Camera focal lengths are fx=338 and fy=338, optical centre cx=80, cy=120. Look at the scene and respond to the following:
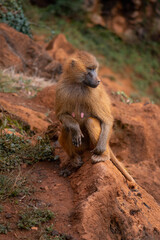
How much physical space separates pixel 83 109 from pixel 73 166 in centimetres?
78

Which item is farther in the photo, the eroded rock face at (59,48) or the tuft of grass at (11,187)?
the eroded rock face at (59,48)

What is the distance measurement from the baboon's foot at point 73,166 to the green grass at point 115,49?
1070 cm

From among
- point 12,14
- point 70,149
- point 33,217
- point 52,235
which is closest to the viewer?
point 52,235

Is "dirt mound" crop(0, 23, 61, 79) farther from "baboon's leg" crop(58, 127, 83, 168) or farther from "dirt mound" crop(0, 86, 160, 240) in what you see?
"baboon's leg" crop(58, 127, 83, 168)

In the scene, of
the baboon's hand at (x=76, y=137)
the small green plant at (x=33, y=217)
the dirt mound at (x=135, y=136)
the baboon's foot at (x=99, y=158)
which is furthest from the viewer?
the dirt mound at (x=135, y=136)

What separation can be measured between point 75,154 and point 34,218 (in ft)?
4.26

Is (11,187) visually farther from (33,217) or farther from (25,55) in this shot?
(25,55)

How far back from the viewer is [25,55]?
1015cm

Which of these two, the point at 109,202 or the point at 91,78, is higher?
the point at 91,78

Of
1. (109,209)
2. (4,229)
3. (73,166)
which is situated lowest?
(73,166)

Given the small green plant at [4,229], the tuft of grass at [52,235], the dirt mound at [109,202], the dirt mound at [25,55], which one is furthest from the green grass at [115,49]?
the small green plant at [4,229]

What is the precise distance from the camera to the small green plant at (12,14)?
1061 cm

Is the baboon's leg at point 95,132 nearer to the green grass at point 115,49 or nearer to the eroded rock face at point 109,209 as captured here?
the eroded rock face at point 109,209

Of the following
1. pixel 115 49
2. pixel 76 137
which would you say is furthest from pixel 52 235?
pixel 115 49
